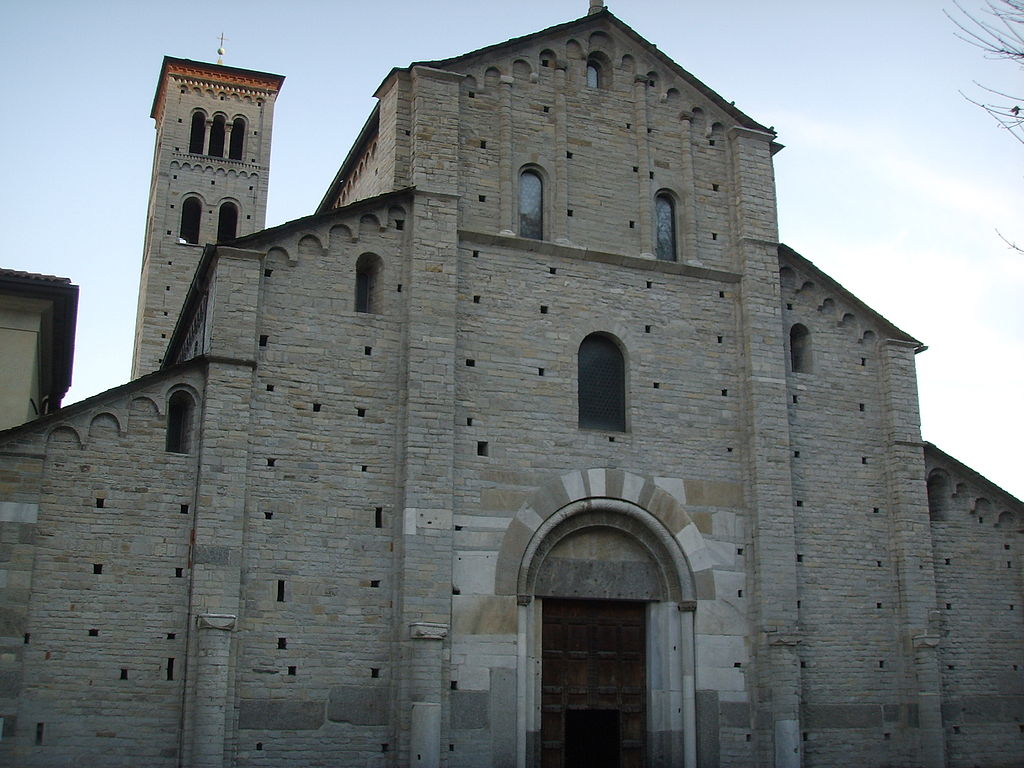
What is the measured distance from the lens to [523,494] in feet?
56.2

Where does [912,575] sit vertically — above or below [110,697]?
above

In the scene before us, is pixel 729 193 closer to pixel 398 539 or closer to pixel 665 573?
pixel 665 573

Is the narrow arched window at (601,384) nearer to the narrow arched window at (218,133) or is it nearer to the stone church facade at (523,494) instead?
the stone church facade at (523,494)

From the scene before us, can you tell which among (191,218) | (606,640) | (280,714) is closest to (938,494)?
(606,640)

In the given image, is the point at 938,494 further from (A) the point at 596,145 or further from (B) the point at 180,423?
(B) the point at 180,423

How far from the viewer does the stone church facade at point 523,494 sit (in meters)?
14.8

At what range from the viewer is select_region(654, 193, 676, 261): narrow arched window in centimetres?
1950

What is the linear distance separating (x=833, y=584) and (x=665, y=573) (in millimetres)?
3002

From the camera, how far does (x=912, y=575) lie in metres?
19.0

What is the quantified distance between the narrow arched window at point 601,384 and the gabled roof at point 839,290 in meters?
3.79

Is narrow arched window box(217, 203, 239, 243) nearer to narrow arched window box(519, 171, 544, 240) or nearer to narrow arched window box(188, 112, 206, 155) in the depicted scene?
narrow arched window box(188, 112, 206, 155)

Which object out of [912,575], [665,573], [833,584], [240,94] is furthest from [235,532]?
[240,94]

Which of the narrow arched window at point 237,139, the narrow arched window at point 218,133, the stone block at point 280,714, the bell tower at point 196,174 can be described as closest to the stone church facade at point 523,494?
the stone block at point 280,714

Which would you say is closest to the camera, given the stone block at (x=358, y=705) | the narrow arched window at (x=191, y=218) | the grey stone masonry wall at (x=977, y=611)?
the stone block at (x=358, y=705)
